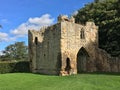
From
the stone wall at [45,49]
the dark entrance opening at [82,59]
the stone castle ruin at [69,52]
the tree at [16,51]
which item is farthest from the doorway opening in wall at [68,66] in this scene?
the tree at [16,51]

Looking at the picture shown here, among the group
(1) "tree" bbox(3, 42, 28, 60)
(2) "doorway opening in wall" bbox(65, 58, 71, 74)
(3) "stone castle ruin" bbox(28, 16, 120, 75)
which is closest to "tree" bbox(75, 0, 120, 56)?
(3) "stone castle ruin" bbox(28, 16, 120, 75)

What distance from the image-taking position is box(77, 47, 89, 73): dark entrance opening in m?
41.1

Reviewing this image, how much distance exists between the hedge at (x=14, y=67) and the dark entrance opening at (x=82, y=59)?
30.8 feet

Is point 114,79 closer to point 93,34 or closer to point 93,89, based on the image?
point 93,89

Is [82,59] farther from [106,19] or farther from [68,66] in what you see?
[106,19]

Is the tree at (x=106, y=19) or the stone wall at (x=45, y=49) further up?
the tree at (x=106, y=19)

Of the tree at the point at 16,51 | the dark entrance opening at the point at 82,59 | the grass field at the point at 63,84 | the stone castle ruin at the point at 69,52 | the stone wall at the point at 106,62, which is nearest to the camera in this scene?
the grass field at the point at 63,84

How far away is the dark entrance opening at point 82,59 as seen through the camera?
41062 millimetres

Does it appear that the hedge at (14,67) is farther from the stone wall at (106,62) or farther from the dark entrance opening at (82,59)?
the stone wall at (106,62)

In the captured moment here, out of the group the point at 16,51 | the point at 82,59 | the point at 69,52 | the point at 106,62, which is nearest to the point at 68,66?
the point at 69,52

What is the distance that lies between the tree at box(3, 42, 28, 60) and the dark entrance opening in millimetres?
46556

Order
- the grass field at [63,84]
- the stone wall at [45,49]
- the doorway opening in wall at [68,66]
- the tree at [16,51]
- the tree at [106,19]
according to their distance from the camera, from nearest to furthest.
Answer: the grass field at [63,84] → the doorway opening in wall at [68,66] → the stone wall at [45,49] → the tree at [106,19] → the tree at [16,51]

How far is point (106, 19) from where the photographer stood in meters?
45.6

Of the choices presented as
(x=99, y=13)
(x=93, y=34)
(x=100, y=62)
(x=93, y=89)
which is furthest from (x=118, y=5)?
(x=93, y=89)
